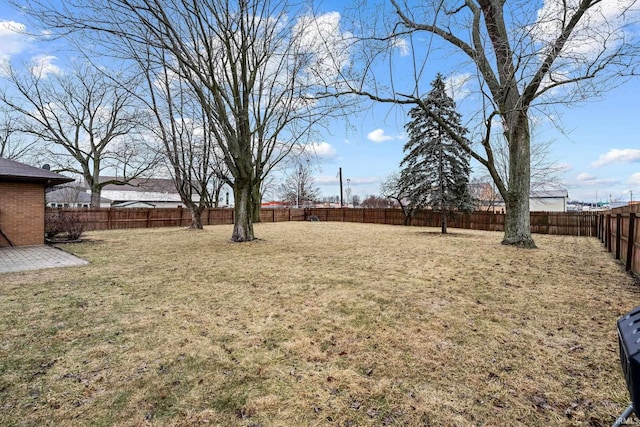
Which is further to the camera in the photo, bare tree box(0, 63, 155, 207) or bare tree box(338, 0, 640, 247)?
bare tree box(0, 63, 155, 207)

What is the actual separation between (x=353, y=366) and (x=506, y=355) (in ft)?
4.47

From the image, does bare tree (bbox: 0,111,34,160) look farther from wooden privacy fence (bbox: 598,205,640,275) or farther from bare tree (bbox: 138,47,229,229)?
wooden privacy fence (bbox: 598,205,640,275)

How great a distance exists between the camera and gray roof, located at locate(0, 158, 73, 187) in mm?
8975

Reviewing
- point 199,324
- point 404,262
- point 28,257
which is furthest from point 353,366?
point 28,257

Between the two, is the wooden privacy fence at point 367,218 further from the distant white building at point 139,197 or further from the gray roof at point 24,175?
the distant white building at point 139,197

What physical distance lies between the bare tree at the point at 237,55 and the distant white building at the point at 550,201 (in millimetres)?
29902

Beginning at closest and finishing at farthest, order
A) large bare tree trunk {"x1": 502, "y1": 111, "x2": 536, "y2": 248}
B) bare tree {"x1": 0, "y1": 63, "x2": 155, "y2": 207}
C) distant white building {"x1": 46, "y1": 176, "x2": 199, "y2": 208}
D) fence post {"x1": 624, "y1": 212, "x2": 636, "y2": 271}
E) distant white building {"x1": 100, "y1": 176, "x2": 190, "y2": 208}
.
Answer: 1. fence post {"x1": 624, "y1": 212, "x2": 636, "y2": 271}
2. large bare tree trunk {"x1": 502, "y1": 111, "x2": 536, "y2": 248}
3. bare tree {"x1": 0, "y1": 63, "x2": 155, "y2": 207}
4. distant white building {"x1": 46, "y1": 176, "x2": 199, "y2": 208}
5. distant white building {"x1": 100, "y1": 176, "x2": 190, "y2": 208}

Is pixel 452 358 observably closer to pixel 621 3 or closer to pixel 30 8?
pixel 621 3

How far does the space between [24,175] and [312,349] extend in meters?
10.9

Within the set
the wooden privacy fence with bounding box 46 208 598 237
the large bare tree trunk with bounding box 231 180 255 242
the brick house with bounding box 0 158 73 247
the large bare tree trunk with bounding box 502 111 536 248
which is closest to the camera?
the large bare tree trunk with bounding box 502 111 536 248

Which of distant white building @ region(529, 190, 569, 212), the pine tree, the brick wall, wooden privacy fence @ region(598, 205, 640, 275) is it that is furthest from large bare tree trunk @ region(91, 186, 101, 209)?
distant white building @ region(529, 190, 569, 212)

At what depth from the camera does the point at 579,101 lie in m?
5.75

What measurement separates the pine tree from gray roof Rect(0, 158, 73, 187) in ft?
46.4

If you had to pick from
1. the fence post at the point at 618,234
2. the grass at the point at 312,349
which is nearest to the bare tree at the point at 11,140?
the grass at the point at 312,349
